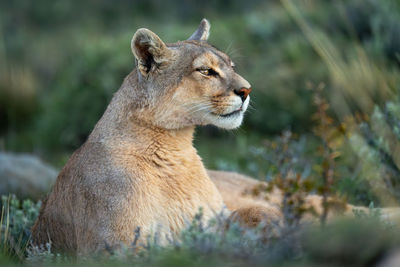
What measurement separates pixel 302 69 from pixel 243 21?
3169 millimetres

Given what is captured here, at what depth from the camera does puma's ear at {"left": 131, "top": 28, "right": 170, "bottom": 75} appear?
4887mm

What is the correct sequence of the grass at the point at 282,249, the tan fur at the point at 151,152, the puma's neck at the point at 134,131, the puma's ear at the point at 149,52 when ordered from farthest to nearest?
1. the puma's ear at the point at 149,52
2. the puma's neck at the point at 134,131
3. the tan fur at the point at 151,152
4. the grass at the point at 282,249

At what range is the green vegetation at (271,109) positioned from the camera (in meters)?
3.41

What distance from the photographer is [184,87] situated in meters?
4.87

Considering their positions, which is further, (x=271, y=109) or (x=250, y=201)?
(x=271, y=109)

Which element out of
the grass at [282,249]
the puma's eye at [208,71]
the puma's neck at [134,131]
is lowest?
the grass at [282,249]

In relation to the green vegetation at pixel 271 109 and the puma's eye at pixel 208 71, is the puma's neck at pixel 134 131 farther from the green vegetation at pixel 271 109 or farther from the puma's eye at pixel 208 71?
the green vegetation at pixel 271 109

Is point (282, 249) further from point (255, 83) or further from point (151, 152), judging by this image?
point (255, 83)

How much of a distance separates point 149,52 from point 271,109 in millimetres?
6557

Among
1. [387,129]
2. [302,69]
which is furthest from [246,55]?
[387,129]

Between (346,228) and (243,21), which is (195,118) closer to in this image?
(346,228)

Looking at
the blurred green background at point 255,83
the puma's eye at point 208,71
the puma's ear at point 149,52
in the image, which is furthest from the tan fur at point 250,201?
the blurred green background at point 255,83

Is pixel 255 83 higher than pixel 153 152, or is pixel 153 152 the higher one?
pixel 255 83

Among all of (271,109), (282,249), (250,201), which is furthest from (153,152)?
(271,109)
